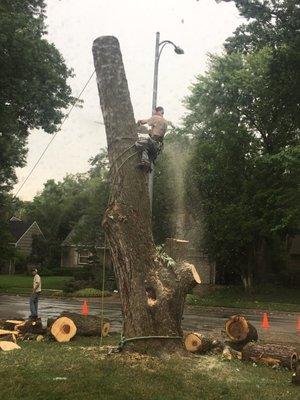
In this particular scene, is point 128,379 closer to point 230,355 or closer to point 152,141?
point 230,355

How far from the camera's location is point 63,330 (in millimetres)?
12219

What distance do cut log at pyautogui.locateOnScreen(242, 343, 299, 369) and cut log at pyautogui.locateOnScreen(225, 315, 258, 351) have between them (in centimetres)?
165

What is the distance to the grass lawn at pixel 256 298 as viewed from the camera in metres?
25.9

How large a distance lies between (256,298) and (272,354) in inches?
776

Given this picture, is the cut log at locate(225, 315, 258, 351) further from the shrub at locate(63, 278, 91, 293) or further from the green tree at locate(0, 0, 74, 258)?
the shrub at locate(63, 278, 91, 293)

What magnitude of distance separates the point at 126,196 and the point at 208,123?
84.0ft

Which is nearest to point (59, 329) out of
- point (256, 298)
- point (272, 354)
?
point (272, 354)

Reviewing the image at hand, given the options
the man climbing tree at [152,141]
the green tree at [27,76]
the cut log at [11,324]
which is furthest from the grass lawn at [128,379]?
the green tree at [27,76]

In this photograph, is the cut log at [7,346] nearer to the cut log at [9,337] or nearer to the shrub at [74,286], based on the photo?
the cut log at [9,337]

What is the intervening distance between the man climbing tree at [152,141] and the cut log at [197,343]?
3.68 metres

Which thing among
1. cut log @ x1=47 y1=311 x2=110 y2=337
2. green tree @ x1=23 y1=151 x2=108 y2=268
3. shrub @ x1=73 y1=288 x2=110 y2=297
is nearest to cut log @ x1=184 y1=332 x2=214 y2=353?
cut log @ x1=47 y1=311 x2=110 y2=337

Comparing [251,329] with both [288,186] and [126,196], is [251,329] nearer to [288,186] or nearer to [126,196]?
[126,196]

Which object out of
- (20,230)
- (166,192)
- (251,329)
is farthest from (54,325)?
(20,230)

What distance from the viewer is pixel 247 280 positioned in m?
32.2
